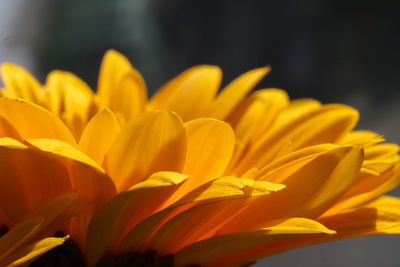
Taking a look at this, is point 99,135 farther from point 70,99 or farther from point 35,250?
point 70,99

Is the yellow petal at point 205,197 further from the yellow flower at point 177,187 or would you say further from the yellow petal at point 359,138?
the yellow petal at point 359,138


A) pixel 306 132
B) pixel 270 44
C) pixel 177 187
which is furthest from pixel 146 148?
pixel 270 44

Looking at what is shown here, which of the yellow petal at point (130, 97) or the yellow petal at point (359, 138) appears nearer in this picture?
the yellow petal at point (359, 138)

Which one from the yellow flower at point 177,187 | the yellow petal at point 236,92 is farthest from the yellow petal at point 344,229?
the yellow petal at point 236,92

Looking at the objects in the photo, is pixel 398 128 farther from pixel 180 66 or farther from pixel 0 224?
pixel 0 224

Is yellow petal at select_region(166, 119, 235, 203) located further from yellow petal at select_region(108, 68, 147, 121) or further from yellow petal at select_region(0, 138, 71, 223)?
yellow petal at select_region(108, 68, 147, 121)

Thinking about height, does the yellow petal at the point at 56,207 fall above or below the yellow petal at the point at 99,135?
below
